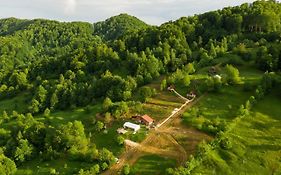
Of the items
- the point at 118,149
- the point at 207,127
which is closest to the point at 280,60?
the point at 207,127

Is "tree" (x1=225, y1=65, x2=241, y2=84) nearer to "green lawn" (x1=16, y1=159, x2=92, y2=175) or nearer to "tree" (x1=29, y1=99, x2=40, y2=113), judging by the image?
"green lawn" (x1=16, y1=159, x2=92, y2=175)

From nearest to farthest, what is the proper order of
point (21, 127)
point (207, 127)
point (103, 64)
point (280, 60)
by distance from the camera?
1. point (207, 127)
2. point (21, 127)
3. point (280, 60)
4. point (103, 64)

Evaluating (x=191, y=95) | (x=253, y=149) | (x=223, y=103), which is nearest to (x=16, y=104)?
(x=191, y=95)

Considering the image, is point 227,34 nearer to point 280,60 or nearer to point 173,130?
point 280,60

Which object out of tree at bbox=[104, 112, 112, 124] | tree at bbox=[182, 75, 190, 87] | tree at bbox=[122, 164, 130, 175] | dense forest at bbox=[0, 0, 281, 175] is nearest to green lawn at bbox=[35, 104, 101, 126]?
dense forest at bbox=[0, 0, 281, 175]

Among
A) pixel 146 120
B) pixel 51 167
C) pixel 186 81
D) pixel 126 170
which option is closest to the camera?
pixel 126 170

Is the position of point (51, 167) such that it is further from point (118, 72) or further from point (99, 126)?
point (118, 72)
